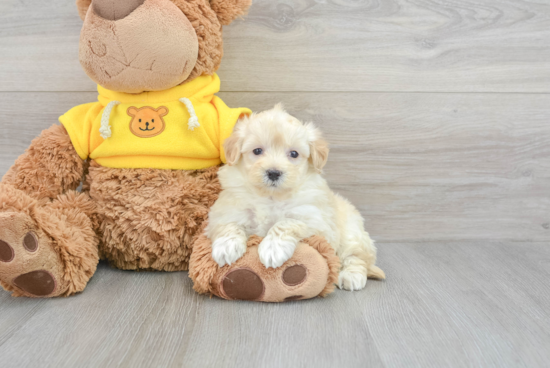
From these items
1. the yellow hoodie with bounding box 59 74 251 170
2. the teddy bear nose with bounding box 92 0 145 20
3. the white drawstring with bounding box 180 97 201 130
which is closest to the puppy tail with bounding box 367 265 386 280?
the yellow hoodie with bounding box 59 74 251 170

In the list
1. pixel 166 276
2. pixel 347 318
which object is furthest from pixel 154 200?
pixel 347 318

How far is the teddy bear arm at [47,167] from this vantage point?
1.34 meters

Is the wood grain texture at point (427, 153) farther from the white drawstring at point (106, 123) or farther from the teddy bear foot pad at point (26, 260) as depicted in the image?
the teddy bear foot pad at point (26, 260)

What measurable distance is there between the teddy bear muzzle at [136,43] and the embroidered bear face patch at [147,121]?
0.08m

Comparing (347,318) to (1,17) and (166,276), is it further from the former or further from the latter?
(1,17)

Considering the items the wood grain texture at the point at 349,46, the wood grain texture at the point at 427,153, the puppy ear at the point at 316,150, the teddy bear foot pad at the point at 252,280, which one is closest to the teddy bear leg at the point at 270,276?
the teddy bear foot pad at the point at 252,280

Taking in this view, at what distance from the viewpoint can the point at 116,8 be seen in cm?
119

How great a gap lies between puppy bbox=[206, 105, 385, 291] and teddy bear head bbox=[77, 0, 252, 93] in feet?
0.84

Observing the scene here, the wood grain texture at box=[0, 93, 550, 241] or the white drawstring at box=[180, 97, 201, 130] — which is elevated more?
the white drawstring at box=[180, 97, 201, 130]

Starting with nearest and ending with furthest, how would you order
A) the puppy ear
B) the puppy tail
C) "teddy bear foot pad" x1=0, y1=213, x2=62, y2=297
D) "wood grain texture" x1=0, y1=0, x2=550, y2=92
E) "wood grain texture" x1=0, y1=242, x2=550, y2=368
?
"wood grain texture" x1=0, y1=242, x2=550, y2=368 → "teddy bear foot pad" x1=0, y1=213, x2=62, y2=297 → the puppy ear → the puppy tail → "wood grain texture" x1=0, y1=0, x2=550, y2=92

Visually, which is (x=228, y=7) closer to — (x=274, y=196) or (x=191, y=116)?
(x=191, y=116)

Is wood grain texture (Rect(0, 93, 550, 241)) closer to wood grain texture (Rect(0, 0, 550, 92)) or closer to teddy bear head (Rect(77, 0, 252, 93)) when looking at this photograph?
wood grain texture (Rect(0, 0, 550, 92))

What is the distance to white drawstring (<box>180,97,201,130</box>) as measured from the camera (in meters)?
1.30

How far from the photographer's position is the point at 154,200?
4.37ft
